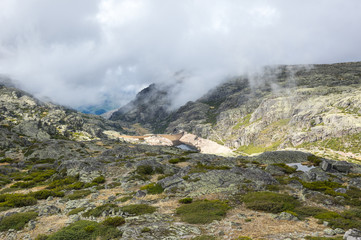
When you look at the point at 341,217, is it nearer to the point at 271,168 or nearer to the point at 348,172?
the point at 271,168

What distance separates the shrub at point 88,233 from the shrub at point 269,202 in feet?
45.1

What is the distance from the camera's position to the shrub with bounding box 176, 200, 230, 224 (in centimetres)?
1581

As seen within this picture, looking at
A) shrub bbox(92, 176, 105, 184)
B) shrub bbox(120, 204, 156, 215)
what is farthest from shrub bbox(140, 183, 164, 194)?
shrub bbox(92, 176, 105, 184)

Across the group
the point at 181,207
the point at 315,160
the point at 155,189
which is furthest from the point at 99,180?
the point at 315,160

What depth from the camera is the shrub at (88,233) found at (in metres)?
13.0

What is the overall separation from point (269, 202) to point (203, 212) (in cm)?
741

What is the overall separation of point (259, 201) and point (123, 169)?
2947cm

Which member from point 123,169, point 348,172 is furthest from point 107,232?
point 348,172

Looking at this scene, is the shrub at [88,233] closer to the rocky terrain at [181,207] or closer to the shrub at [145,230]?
the rocky terrain at [181,207]

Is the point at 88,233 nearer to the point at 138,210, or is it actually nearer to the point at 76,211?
the point at 138,210

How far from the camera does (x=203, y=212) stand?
17.4 m

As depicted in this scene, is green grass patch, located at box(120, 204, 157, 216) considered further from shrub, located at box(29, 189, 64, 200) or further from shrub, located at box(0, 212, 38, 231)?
shrub, located at box(29, 189, 64, 200)

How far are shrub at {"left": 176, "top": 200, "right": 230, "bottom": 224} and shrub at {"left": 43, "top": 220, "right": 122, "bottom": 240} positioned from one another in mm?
6117

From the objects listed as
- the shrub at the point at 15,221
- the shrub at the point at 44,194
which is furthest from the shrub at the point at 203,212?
the shrub at the point at 44,194
